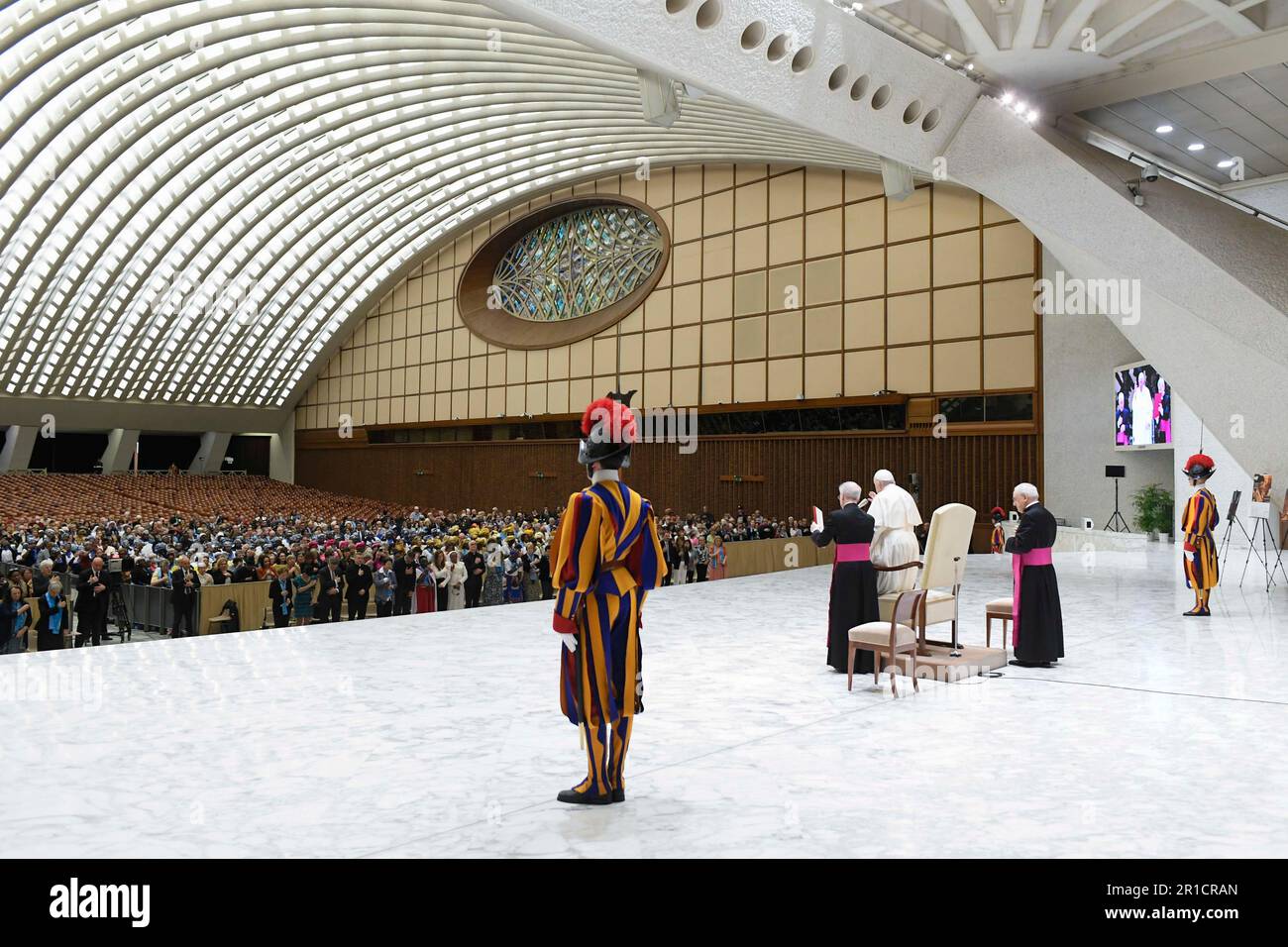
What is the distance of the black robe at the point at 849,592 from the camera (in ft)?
23.5

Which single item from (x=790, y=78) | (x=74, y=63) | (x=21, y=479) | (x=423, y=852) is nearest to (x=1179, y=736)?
(x=423, y=852)

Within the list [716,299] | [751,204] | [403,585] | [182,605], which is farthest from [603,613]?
[751,204]

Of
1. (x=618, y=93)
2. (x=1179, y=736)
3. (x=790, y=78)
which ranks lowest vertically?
(x=1179, y=736)

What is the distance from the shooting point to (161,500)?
3203 cm

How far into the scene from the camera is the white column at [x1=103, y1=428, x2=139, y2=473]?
41388 millimetres

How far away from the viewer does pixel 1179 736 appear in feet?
17.2

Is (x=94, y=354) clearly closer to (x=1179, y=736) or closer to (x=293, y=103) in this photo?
(x=293, y=103)

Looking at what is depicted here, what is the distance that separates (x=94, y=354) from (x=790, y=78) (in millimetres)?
34983

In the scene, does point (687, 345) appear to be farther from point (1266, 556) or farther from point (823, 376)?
point (1266, 556)

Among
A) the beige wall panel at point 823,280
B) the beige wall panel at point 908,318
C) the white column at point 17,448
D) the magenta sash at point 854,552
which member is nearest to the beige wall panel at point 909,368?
the beige wall panel at point 908,318

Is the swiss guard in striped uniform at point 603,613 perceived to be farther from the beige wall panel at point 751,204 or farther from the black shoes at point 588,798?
the beige wall panel at point 751,204

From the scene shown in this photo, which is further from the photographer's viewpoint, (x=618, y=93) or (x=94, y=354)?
(x=94, y=354)
